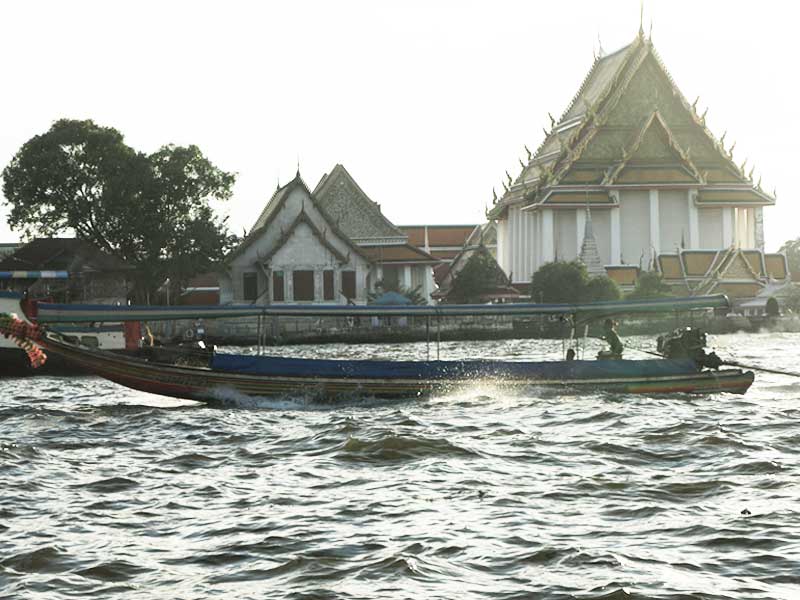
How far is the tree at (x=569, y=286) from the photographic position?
56688 mm

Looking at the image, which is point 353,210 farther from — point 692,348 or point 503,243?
point 692,348

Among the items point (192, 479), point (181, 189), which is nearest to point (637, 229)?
point (181, 189)

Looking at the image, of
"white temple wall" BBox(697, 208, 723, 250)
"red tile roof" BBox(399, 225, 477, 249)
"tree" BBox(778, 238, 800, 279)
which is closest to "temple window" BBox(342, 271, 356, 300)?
"white temple wall" BBox(697, 208, 723, 250)

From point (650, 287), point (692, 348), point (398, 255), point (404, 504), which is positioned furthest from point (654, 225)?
point (404, 504)

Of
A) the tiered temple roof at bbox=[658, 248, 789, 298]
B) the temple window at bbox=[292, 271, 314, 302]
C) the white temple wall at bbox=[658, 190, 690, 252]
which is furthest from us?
the white temple wall at bbox=[658, 190, 690, 252]

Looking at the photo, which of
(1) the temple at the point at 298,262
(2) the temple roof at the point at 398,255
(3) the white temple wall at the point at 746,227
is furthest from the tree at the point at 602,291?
(3) the white temple wall at the point at 746,227

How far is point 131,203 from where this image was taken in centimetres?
5278

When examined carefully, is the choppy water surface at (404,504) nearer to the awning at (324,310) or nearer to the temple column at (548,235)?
the awning at (324,310)

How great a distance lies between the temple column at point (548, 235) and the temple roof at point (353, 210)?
10.6 metres

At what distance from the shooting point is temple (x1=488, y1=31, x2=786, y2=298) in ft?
240

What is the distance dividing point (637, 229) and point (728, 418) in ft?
193

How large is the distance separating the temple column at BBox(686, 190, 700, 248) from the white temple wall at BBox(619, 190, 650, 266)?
2441 millimetres

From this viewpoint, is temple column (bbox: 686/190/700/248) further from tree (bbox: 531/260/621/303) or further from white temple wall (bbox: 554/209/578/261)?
tree (bbox: 531/260/621/303)

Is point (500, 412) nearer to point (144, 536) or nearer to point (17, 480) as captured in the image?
point (17, 480)
